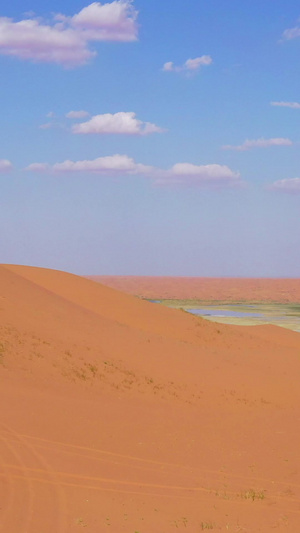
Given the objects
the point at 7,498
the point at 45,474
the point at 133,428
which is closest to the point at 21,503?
the point at 7,498

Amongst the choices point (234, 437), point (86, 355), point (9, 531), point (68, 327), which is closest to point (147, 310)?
point (68, 327)

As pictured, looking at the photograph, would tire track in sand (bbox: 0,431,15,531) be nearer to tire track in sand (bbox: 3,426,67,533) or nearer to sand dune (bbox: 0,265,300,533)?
sand dune (bbox: 0,265,300,533)

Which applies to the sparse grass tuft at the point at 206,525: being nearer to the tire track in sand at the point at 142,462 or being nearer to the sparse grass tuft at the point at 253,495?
the sparse grass tuft at the point at 253,495

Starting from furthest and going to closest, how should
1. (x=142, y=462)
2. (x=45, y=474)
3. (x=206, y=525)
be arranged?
(x=142, y=462) → (x=45, y=474) → (x=206, y=525)

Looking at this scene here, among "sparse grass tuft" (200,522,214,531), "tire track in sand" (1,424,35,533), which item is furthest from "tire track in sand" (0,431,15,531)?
"sparse grass tuft" (200,522,214,531)

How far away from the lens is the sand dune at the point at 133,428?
8.17m

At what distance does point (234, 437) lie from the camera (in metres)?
12.8

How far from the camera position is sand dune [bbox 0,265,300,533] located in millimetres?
8172

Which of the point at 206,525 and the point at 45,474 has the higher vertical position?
the point at 45,474

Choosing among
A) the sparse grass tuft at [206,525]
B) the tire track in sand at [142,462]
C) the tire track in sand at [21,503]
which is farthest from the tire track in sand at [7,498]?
the sparse grass tuft at [206,525]

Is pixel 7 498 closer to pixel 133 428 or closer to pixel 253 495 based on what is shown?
pixel 253 495

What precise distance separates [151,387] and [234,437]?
13.2 feet

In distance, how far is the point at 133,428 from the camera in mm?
12430

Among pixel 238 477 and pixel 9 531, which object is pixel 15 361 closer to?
pixel 238 477
